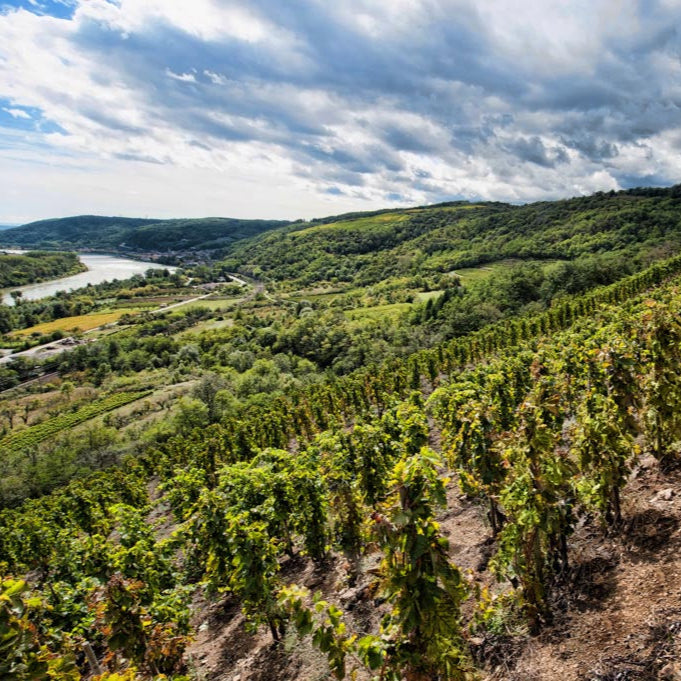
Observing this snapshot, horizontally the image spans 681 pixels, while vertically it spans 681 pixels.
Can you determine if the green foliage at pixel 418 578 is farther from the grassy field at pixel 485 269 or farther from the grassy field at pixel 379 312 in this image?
the grassy field at pixel 485 269

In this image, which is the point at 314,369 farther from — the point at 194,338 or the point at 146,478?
the point at 146,478

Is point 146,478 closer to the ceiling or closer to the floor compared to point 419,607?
closer to the floor

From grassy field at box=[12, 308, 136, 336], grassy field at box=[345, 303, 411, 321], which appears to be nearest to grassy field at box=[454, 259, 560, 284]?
grassy field at box=[345, 303, 411, 321]

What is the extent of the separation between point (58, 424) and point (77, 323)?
88.0 metres

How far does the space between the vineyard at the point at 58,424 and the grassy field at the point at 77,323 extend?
7084 centimetres

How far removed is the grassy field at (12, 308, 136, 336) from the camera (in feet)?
456

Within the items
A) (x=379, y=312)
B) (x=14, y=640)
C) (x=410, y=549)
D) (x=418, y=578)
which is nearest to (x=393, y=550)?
(x=410, y=549)

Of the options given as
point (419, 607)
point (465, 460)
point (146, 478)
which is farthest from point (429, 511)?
point (146, 478)

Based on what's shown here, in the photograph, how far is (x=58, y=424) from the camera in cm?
7350

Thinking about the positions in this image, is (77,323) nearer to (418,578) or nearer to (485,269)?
(485,269)

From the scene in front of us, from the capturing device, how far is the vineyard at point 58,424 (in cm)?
6838

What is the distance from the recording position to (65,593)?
36.9 ft

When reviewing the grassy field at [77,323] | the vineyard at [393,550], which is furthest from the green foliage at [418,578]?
the grassy field at [77,323]

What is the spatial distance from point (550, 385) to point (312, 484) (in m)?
8.35
